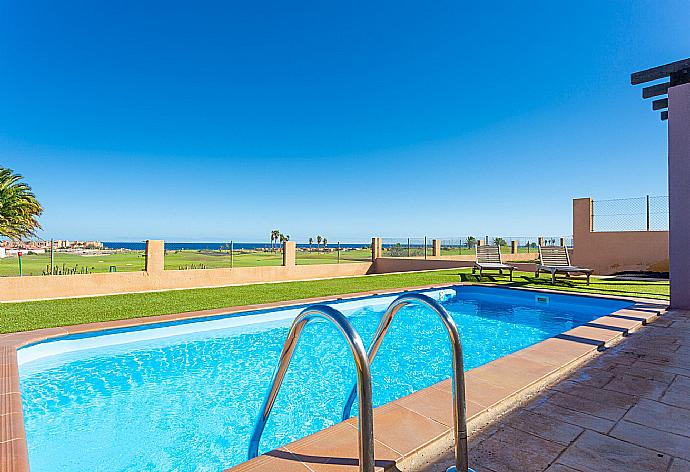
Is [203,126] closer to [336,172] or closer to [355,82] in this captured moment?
[355,82]

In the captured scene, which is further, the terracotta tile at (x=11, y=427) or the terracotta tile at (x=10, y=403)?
the terracotta tile at (x=10, y=403)

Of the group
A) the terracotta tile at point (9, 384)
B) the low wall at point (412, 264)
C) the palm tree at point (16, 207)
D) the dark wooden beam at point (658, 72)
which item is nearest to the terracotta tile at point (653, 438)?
the terracotta tile at point (9, 384)

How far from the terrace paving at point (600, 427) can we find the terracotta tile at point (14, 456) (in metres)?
2.24

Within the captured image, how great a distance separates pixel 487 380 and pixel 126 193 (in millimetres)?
36852

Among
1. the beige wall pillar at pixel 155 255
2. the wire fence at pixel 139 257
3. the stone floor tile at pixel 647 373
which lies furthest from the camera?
the beige wall pillar at pixel 155 255

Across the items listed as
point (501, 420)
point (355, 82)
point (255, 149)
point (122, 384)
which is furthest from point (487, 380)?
point (255, 149)

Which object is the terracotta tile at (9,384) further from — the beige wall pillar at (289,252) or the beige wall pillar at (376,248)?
the beige wall pillar at (376,248)

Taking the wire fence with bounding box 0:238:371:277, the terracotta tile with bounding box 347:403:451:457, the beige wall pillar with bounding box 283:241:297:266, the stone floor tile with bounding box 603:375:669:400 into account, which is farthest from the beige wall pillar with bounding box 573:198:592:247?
the terracotta tile with bounding box 347:403:451:457

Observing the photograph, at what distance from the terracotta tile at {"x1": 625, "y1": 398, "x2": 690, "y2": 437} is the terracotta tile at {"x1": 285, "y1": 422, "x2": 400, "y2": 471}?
1694 millimetres

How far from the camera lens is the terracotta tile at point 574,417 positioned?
2027 millimetres

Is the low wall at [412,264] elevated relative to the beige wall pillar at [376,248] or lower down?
lower down

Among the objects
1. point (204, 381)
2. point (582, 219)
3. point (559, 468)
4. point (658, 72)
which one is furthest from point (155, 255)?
point (582, 219)

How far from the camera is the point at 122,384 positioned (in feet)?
13.3

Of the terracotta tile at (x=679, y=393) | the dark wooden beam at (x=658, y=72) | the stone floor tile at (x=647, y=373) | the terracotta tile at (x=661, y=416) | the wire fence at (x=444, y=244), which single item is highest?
the dark wooden beam at (x=658, y=72)
